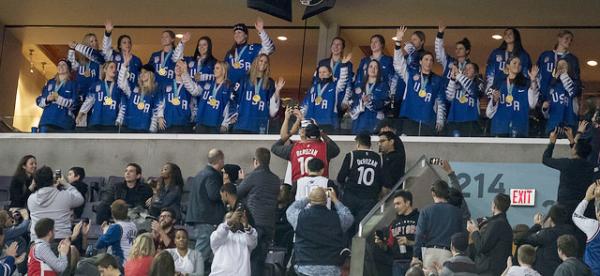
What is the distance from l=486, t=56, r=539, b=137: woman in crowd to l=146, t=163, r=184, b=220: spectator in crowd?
Answer: 4.21m

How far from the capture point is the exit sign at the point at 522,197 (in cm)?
1825

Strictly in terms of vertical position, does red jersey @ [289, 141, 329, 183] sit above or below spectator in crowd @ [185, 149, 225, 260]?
above

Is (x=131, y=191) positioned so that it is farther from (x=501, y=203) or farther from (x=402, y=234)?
(x=501, y=203)

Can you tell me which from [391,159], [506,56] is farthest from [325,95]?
[391,159]

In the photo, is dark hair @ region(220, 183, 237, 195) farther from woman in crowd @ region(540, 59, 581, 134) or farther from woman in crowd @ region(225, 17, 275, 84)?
woman in crowd @ region(225, 17, 275, 84)

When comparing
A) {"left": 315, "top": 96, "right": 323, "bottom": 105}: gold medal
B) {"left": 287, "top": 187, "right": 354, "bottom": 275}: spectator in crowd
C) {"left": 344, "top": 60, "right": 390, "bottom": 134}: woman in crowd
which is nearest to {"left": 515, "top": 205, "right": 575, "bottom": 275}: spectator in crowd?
{"left": 287, "top": 187, "right": 354, "bottom": 275}: spectator in crowd

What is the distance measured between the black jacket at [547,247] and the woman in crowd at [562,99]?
16.2 ft

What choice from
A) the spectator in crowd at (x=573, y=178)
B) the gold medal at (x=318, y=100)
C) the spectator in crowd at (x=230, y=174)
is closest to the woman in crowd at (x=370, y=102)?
the gold medal at (x=318, y=100)

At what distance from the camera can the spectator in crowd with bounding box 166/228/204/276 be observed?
623 inches

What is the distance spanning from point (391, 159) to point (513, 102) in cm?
331

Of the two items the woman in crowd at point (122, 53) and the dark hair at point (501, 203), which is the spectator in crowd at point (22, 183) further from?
the dark hair at point (501, 203)

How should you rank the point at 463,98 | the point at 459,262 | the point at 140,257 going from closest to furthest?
the point at 459,262 < the point at 140,257 < the point at 463,98

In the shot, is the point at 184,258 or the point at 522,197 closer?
the point at 184,258

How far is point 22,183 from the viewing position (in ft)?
63.4
